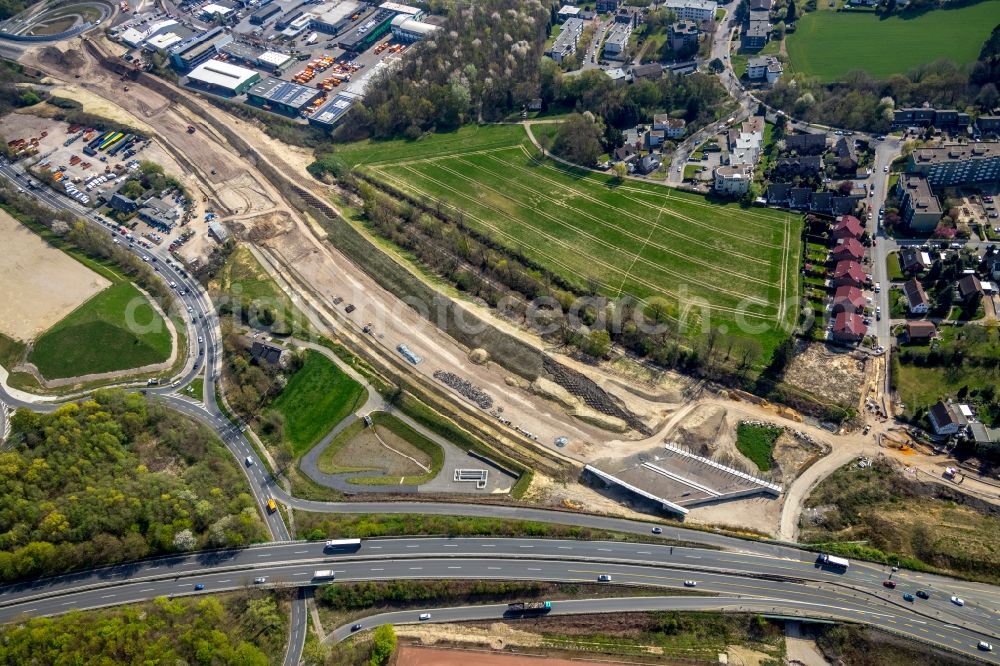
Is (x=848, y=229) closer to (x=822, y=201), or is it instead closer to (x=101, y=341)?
(x=822, y=201)

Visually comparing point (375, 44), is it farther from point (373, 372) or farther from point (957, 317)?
point (957, 317)

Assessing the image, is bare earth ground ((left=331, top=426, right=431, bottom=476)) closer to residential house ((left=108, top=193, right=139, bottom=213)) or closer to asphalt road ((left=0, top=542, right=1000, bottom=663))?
asphalt road ((left=0, top=542, right=1000, bottom=663))

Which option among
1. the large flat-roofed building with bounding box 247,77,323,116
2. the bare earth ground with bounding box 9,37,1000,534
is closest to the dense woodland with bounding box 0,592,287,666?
the bare earth ground with bounding box 9,37,1000,534

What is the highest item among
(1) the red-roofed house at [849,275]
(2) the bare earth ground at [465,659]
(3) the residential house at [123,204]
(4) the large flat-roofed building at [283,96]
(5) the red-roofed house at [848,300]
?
(4) the large flat-roofed building at [283,96]

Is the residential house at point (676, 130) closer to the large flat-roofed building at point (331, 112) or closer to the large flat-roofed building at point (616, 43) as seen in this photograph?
the large flat-roofed building at point (616, 43)

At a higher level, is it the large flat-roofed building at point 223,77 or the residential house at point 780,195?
the large flat-roofed building at point 223,77

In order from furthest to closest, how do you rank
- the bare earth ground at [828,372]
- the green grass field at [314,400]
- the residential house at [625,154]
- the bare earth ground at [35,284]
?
1. the residential house at [625,154]
2. the bare earth ground at [35,284]
3. the green grass field at [314,400]
4. the bare earth ground at [828,372]

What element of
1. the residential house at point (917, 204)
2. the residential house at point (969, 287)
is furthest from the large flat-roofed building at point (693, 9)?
the residential house at point (969, 287)
